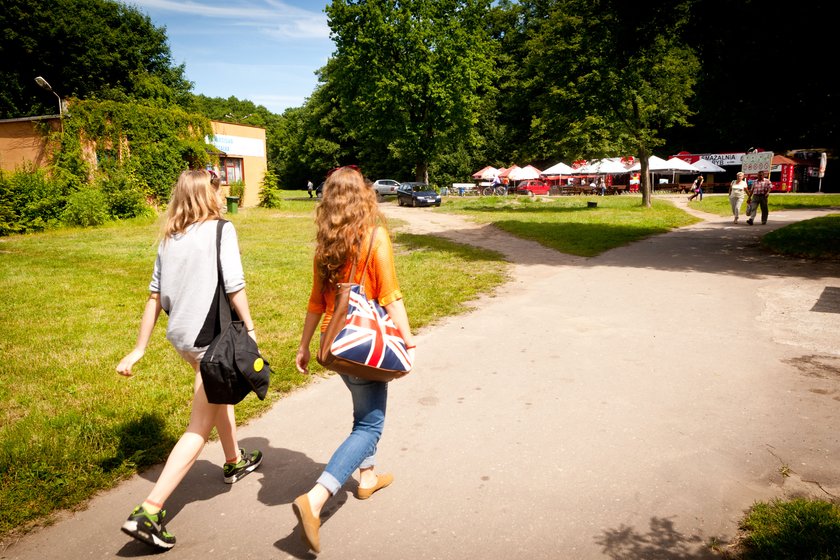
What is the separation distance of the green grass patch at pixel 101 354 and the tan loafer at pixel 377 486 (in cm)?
155

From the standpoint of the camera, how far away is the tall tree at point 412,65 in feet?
121

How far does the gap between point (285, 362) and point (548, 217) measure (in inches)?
781

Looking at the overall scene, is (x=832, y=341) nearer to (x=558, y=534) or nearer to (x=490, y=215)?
(x=558, y=534)

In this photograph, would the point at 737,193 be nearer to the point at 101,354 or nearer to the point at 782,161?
the point at 101,354

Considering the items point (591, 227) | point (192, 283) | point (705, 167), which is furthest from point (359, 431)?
point (705, 167)

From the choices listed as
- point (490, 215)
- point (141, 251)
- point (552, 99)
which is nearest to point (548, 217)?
point (490, 215)

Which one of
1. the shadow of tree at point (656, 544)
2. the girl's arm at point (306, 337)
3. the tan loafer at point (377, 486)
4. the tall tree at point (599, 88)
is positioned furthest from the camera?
the tall tree at point (599, 88)

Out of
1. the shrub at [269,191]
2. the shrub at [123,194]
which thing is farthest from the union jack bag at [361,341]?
the shrub at [269,191]

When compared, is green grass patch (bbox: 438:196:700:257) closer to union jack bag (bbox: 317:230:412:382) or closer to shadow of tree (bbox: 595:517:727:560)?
shadow of tree (bbox: 595:517:727:560)

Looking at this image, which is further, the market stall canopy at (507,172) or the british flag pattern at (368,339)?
the market stall canopy at (507,172)

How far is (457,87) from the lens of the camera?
3797 centimetres

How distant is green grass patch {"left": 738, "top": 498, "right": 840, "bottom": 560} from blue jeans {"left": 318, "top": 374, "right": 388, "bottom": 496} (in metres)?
1.99

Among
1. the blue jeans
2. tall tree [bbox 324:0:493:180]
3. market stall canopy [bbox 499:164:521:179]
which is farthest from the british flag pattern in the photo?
market stall canopy [bbox 499:164:521:179]

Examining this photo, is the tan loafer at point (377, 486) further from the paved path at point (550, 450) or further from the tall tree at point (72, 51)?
the tall tree at point (72, 51)
